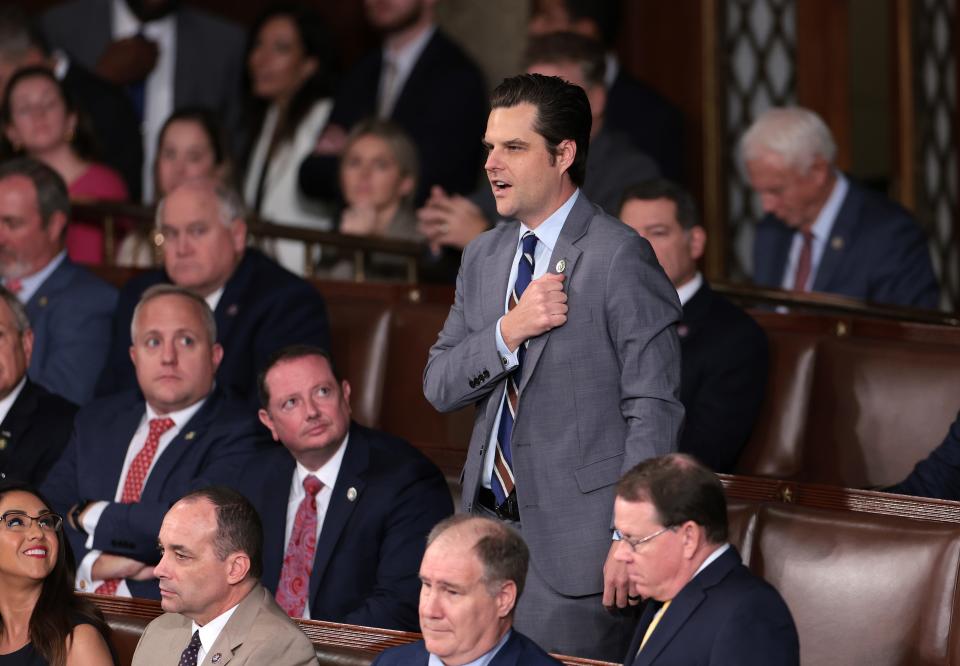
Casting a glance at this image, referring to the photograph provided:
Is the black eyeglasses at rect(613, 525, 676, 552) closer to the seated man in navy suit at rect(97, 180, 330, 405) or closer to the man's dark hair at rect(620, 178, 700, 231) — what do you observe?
the man's dark hair at rect(620, 178, 700, 231)

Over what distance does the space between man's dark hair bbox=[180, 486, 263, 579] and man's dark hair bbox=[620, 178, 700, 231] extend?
4.75 feet

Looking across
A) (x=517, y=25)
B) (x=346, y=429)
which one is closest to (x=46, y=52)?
(x=517, y=25)

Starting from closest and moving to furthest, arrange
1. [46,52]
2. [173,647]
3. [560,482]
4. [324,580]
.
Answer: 1. [560,482]
2. [173,647]
3. [324,580]
4. [46,52]

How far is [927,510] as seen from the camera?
11.1ft

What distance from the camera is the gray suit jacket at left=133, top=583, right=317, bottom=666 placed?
9.84 ft

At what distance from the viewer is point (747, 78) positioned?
651cm

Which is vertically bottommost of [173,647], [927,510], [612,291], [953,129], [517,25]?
[173,647]

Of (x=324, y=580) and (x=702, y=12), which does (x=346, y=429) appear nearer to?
(x=324, y=580)

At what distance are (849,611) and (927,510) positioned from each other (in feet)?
1.07

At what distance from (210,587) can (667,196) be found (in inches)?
64.0

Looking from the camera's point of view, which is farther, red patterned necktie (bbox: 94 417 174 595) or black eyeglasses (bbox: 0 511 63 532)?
red patterned necktie (bbox: 94 417 174 595)

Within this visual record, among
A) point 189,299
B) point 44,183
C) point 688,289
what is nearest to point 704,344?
point 688,289

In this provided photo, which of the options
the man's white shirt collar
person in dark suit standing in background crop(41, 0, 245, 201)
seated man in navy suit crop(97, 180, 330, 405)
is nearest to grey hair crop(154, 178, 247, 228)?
seated man in navy suit crop(97, 180, 330, 405)

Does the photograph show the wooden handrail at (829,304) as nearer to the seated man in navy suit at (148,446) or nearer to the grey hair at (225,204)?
the grey hair at (225,204)
